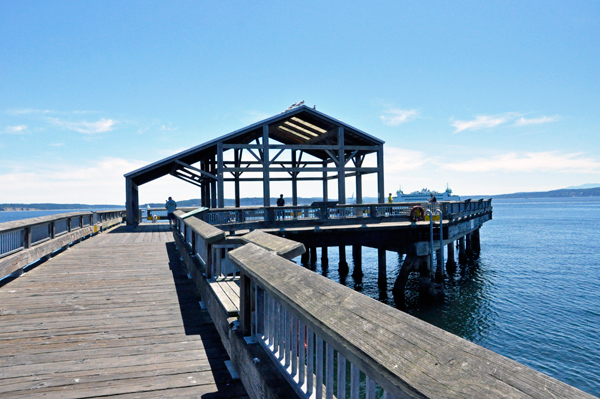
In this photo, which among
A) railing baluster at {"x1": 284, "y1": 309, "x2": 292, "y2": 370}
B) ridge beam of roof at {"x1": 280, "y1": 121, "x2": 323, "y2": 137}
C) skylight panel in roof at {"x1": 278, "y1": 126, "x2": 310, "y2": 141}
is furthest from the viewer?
skylight panel in roof at {"x1": 278, "y1": 126, "x2": 310, "y2": 141}

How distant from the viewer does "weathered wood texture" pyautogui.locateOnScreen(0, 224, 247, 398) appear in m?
3.58

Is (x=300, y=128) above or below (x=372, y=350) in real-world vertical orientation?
above

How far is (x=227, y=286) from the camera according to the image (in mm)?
5402

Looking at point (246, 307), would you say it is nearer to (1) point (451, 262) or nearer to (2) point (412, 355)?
(2) point (412, 355)

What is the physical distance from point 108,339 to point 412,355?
14.7ft

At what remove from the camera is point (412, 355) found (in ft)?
4.38

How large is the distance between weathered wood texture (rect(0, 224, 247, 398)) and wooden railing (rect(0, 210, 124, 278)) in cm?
48

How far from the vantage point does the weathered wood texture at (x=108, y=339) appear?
3.58m

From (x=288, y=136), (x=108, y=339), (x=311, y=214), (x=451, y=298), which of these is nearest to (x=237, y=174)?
(x=288, y=136)

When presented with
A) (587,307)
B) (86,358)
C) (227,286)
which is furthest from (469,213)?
(86,358)

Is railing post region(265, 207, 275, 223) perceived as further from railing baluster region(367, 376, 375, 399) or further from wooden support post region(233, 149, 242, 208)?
railing baluster region(367, 376, 375, 399)

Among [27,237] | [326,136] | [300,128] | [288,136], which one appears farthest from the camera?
[288,136]

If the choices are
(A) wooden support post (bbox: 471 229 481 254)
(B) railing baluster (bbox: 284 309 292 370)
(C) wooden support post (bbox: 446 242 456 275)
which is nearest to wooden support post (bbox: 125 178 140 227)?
(C) wooden support post (bbox: 446 242 456 275)

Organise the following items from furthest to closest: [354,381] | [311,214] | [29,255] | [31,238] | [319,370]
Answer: [311,214] → [31,238] → [29,255] → [319,370] → [354,381]
